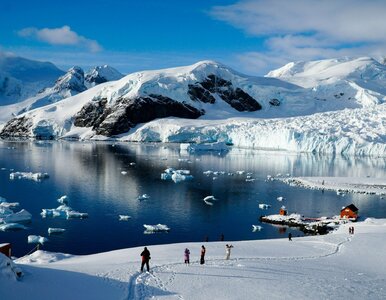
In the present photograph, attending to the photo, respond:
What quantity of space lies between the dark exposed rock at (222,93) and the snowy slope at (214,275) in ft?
482

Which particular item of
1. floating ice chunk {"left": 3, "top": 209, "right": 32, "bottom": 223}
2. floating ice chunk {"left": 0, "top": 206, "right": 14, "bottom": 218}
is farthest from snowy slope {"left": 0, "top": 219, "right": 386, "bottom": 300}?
floating ice chunk {"left": 0, "top": 206, "right": 14, "bottom": 218}

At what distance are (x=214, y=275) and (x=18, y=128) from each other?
16645 centimetres

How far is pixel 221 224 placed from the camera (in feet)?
138

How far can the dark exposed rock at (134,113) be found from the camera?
534 feet

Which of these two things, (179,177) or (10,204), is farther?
(179,177)

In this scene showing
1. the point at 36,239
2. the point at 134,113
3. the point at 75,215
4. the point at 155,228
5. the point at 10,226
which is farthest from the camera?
the point at 134,113

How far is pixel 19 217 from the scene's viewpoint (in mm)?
39812

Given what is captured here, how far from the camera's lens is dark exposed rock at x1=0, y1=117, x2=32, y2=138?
169625mm

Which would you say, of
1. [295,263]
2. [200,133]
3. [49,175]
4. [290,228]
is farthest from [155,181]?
[200,133]

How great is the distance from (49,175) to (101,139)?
3719 inches

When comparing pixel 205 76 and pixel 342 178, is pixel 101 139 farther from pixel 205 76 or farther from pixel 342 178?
pixel 342 178

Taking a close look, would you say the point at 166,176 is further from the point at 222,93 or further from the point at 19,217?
the point at 222,93

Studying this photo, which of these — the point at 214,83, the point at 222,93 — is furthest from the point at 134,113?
the point at 222,93

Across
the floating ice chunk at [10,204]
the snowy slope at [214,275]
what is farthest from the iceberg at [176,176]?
the snowy slope at [214,275]
